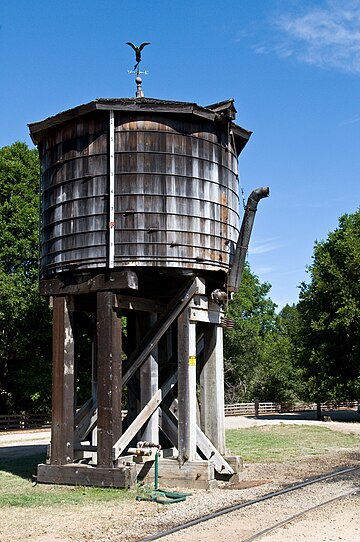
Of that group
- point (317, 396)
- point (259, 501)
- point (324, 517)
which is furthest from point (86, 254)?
point (317, 396)

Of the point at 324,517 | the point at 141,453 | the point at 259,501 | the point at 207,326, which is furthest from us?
the point at 207,326

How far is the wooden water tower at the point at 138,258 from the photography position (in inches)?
529

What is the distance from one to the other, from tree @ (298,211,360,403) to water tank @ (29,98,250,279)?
22942 mm

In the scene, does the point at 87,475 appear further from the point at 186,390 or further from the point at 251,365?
the point at 251,365

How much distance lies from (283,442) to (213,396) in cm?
889

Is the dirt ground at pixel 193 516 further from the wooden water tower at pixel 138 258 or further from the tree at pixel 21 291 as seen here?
the tree at pixel 21 291

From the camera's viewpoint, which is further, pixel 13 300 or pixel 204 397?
pixel 13 300

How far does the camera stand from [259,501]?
11.4m

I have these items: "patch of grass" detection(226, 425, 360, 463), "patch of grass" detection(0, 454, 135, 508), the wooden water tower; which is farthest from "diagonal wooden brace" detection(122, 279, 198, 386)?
"patch of grass" detection(226, 425, 360, 463)

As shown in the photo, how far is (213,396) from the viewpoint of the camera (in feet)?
48.6

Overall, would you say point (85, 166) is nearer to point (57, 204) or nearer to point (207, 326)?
point (57, 204)

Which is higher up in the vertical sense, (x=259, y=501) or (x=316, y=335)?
(x=316, y=335)

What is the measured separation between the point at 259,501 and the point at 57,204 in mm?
7472

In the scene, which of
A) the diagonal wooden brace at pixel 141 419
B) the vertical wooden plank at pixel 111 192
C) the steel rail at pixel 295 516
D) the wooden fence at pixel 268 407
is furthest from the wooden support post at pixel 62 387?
the wooden fence at pixel 268 407
